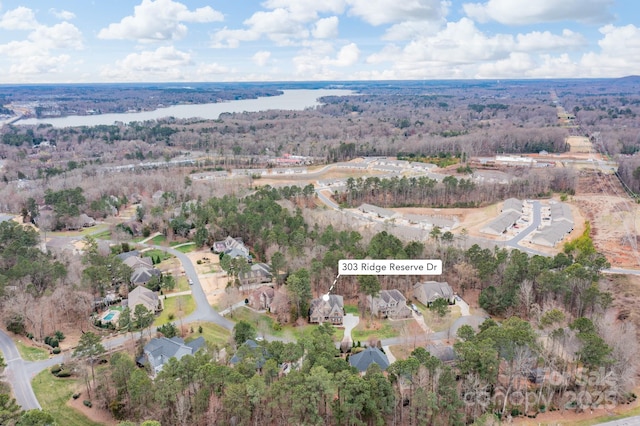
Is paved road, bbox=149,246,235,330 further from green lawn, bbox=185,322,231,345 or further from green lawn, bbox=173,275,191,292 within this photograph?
green lawn, bbox=185,322,231,345

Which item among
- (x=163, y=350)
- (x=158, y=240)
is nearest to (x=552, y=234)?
(x=163, y=350)

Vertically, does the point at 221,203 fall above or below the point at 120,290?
above

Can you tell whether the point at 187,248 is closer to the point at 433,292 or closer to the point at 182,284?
the point at 182,284

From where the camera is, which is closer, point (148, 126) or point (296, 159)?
point (296, 159)

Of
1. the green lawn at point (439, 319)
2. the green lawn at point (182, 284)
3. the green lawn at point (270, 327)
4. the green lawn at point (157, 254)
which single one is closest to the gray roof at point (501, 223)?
the green lawn at point (439, 319)

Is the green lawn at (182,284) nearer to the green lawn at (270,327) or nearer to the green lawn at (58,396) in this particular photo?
the green lawn at (270,327)

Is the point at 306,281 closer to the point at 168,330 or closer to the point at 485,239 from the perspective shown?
the point at 168,330

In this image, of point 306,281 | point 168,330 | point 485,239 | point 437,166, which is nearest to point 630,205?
point 485,239
